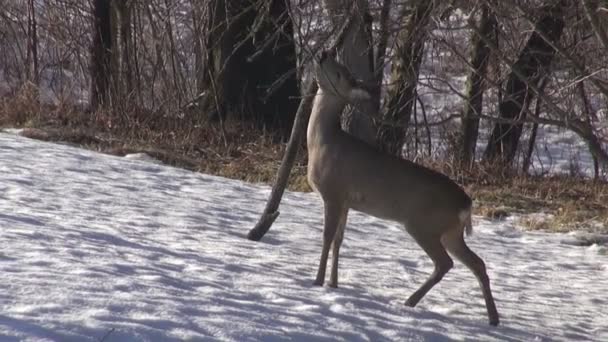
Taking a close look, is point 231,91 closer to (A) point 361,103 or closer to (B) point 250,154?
(B) point 250,154

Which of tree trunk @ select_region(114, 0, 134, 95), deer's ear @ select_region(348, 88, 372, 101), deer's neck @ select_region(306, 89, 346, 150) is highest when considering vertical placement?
tree trunk @ select_region(114, 0, 134, 95)

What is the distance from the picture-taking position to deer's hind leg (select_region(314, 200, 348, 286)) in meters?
7.71

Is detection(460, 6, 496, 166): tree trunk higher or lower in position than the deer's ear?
higher

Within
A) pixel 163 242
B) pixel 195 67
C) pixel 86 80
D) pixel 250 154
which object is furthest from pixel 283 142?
pixel 163 242

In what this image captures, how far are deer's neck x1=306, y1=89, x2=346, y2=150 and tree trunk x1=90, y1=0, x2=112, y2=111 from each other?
10943 mm

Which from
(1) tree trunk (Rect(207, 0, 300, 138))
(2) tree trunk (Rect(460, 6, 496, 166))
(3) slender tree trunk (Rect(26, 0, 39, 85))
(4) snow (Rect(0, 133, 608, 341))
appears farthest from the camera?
(3) slender tree trunk (Rect(26, 0, 39, 85))

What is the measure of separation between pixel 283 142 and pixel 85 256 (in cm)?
838

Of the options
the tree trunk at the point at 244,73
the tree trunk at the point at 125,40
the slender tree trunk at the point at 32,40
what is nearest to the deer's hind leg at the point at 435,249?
the tree trunk at the point at 244,73

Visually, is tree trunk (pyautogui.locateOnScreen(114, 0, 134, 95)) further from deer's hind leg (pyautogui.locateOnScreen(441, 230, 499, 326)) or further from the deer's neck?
deer's hind leg (pyautogui.locateOnScreen(441, 230, 499, 326))

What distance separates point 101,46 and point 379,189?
1213cm

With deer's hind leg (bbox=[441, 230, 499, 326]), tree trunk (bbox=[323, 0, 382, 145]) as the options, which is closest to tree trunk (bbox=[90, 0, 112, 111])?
tree trunk (bbox=[323, 0, 382, 145])

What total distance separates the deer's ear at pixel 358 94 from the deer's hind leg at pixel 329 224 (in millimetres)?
670

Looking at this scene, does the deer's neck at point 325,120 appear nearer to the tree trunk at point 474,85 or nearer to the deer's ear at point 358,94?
the deer's ear at point 358,94

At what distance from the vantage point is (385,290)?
8141 mm
